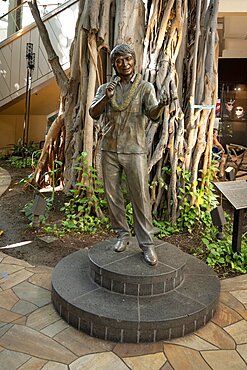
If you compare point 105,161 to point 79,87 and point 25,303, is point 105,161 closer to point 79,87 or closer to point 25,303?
point 25,303

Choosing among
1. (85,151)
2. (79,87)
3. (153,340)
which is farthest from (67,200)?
(153,340)

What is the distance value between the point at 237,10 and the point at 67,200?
436 cm

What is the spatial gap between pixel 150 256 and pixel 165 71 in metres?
2.38

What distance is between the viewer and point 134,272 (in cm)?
250

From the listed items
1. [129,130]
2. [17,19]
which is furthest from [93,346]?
[17,19]

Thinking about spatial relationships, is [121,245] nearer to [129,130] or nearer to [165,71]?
[129,130]

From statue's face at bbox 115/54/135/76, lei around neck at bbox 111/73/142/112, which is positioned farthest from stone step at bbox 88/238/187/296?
statue's face at bbox 115/54/135/76

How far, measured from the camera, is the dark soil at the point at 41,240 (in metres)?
3.53

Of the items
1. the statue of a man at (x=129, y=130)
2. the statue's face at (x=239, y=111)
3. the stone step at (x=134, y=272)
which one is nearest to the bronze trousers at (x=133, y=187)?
the statue of a man at (x=129, y=130)

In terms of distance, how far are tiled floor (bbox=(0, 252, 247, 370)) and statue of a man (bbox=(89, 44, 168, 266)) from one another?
603 millimetres

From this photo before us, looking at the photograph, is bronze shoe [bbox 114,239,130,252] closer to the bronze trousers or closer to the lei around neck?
the bronze trousers

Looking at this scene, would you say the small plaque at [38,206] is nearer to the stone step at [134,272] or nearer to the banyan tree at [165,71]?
the banyan tree at [165,71]

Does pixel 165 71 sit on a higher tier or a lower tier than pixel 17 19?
lower

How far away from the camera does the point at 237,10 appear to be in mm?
6367
